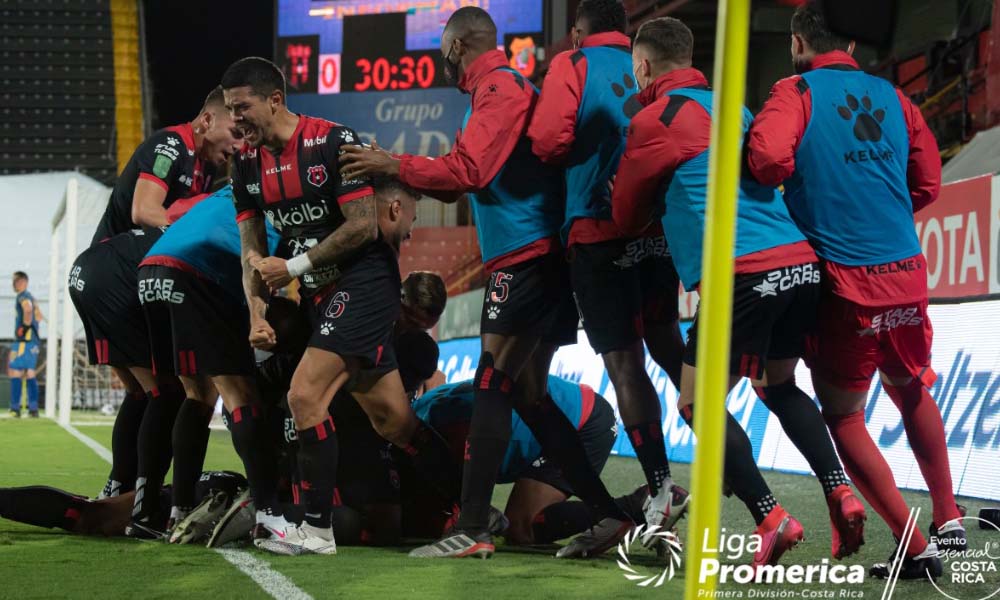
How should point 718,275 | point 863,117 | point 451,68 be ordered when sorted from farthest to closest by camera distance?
point 451,68 < point 863,117 < point 718,275

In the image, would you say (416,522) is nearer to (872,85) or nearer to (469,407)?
(469,407)

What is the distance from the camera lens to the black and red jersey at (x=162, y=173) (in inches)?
203

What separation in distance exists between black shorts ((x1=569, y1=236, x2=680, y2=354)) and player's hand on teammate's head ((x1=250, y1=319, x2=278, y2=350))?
1.05 metres

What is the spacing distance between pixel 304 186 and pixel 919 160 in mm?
2053

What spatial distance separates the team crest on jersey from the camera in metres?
4.26

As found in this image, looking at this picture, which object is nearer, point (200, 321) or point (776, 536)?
point (776, 536)

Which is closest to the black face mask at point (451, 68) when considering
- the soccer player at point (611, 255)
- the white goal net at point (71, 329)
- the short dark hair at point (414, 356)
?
the soccer player at point (611, 255)

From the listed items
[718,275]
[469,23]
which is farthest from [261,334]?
[718,275]

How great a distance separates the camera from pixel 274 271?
4195 millimetres

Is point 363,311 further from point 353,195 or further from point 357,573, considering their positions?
point 357,573

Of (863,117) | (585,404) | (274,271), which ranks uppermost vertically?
(863,117)

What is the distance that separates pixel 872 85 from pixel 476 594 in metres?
1.99

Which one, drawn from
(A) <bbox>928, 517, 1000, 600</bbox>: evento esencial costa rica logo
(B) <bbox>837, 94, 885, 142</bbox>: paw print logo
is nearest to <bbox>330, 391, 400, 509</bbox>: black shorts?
(A) <bbox>928, 517, 1000, 600</bbox>: evento esencial costa rica logo

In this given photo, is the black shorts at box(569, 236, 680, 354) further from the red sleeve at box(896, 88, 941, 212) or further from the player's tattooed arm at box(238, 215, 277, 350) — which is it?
the player's tattooed arm at box(238, 215, 277, 350)
